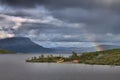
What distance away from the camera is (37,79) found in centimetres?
19238

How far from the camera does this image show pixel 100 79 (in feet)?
634

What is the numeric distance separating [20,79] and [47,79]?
58.0 feet

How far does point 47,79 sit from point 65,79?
11694mm

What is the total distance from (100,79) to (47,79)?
3434 cm

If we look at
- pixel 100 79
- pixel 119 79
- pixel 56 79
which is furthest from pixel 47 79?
pixel 119 79

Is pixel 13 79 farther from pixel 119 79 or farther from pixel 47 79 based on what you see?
pixel 119 79

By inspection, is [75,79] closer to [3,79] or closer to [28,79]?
[28,79]

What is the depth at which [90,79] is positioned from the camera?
195000mm

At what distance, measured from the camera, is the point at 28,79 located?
193625mm

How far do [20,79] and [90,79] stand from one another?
4570 centimetres

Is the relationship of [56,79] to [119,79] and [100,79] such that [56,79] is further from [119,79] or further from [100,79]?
[119,79]

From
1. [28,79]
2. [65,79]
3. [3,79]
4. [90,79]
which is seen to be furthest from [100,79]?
[3,79]

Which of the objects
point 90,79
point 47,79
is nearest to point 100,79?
point 90,79

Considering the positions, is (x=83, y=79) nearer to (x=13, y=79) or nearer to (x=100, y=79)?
(x=100, y=79)
